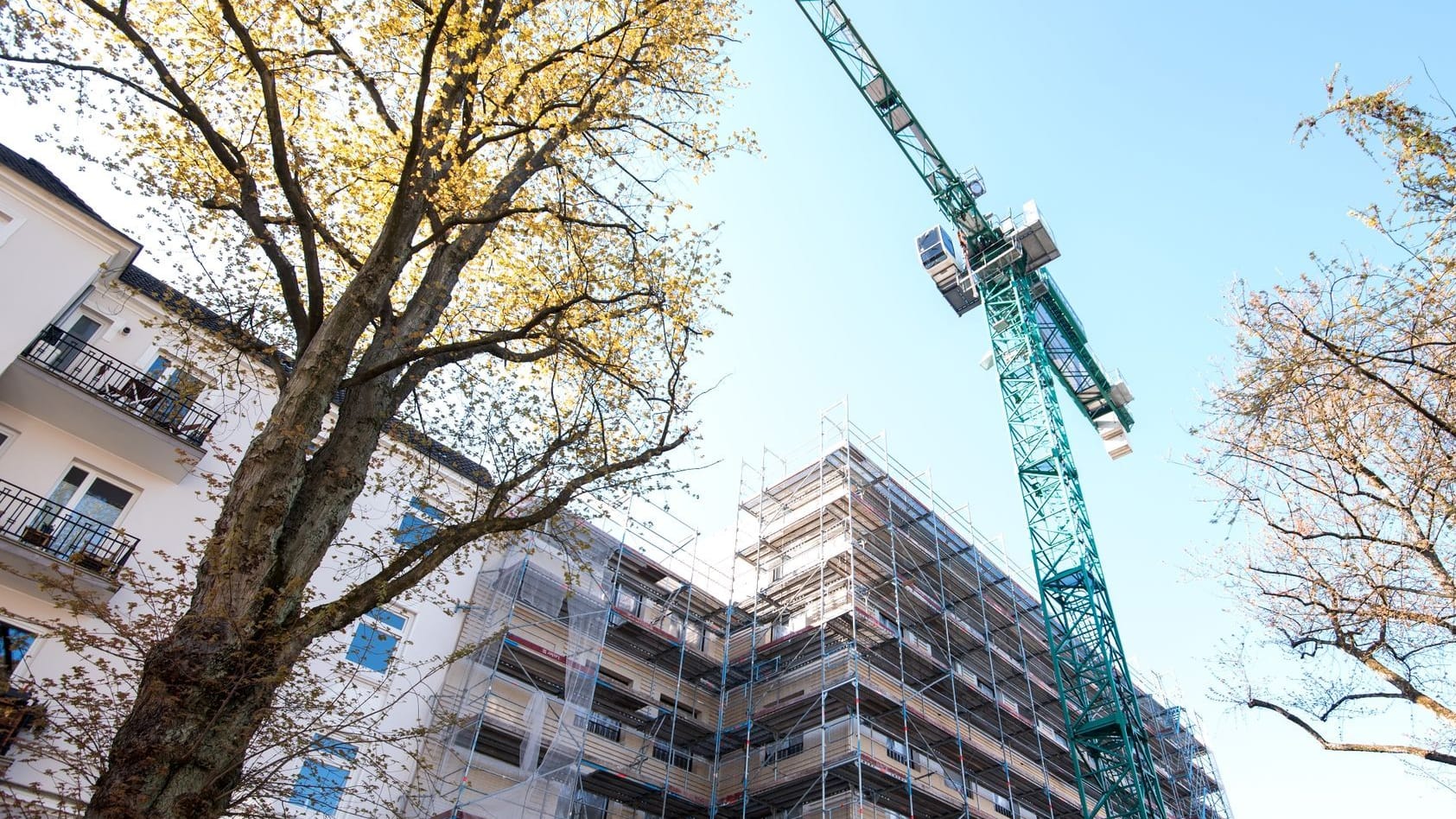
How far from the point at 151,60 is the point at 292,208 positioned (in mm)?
→ 1599

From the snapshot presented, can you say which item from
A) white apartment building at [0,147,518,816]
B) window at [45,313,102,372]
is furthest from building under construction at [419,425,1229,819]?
window at [45,313,102,372]

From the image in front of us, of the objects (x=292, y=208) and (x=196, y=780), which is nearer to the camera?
(x=196, y=780)

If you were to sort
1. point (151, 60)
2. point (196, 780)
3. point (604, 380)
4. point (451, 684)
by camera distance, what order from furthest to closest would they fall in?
point (451, 684), point (604, 380), point (151, 60), point (196, 780)

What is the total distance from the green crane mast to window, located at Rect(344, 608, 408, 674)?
1555cm

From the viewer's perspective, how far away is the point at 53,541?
38.7 ft

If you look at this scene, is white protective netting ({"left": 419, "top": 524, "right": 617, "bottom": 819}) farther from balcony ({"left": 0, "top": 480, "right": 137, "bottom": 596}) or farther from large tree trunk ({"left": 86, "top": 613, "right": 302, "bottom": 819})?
large tree trunk ({"left": 86, "top": 613, "right": 302, "bottom": 819})

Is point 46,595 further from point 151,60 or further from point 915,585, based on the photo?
point 915,585

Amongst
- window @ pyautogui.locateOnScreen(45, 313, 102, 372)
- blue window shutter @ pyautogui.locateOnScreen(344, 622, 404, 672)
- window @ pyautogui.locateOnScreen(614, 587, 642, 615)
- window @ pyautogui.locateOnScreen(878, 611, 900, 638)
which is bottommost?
blue window shutter @ pyautogui.locateOnScreen(344, 622, 404, 672)

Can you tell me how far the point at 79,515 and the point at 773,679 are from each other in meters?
15.4

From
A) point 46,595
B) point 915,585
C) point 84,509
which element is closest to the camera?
point 46,595

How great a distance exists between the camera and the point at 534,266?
1061 cm

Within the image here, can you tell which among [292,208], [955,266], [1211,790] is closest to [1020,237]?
[955,266]

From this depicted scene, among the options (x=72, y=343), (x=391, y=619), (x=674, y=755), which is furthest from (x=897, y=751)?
(x=72, y=343)

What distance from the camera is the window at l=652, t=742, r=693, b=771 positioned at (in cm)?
2038
